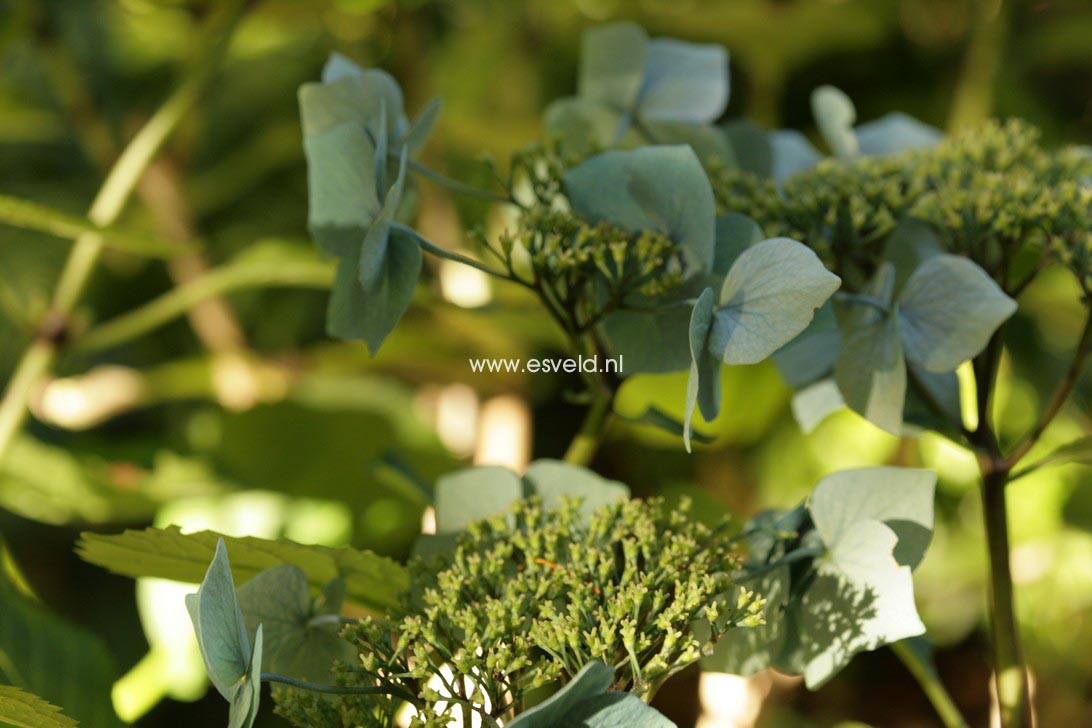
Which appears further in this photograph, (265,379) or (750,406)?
(265,379)

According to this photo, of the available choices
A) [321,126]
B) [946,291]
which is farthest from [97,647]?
[946,291]

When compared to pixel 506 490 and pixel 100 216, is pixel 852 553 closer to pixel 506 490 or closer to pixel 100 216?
pixel 506 490

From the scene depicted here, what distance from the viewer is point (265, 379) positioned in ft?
2.61

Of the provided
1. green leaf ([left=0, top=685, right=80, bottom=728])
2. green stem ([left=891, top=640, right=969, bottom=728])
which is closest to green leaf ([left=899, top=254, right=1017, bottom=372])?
green stem ([left=891, top=640, right=969, bottom=728])

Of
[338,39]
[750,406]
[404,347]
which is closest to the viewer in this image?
[750,406]

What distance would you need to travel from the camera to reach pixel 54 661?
14.4 inches

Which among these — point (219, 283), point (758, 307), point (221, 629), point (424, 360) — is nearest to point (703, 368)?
point (758, 307)

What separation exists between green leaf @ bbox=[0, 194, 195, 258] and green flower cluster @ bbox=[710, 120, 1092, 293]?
266mm

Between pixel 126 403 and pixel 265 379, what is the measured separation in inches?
4.7

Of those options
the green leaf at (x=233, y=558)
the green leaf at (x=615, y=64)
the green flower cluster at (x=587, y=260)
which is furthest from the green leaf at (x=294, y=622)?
the green leaf at (x=615, y=64)

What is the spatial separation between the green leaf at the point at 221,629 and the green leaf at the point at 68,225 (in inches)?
9.9

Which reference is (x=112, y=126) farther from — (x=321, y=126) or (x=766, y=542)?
(x=766, y=542)

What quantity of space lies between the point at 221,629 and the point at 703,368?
0.14 meters

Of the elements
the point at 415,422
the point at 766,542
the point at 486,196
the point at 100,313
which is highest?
the point at 100,313
